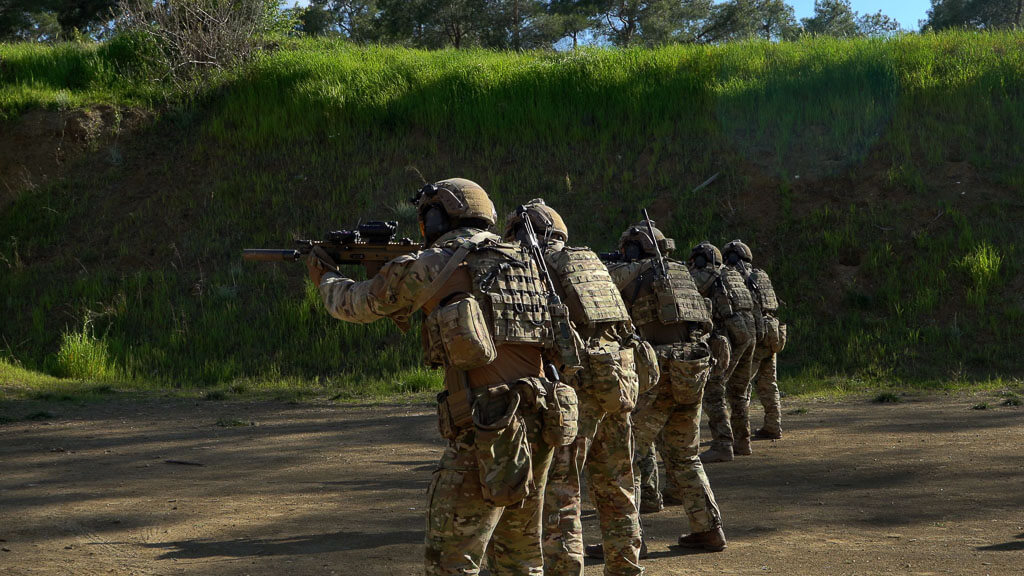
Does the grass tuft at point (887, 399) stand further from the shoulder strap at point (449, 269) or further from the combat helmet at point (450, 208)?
the shoulder strap at point (449, 269)

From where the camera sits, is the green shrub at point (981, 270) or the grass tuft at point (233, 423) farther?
the green shrub at point (981, 270)

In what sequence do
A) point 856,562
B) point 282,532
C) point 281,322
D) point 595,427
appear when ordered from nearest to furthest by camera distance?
1. point 595,427
2. point 856,562
3. point 282,532
4. point 281,322

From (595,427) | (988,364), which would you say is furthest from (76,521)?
(988,364)

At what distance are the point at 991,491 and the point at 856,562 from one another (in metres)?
2.33

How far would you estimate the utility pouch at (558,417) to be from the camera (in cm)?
402

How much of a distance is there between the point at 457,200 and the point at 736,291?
5.23 meters

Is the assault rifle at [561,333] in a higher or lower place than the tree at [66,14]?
lower

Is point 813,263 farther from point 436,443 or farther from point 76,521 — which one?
point 76,521

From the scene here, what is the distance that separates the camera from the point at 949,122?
18.0 meters

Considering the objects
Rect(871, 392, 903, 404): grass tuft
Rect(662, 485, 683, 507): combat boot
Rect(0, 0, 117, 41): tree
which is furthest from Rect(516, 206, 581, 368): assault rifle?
Rect(0, 0, 117, 41): tree

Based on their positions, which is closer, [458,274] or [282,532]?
[458,274]

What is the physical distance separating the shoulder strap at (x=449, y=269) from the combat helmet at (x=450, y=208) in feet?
0.75

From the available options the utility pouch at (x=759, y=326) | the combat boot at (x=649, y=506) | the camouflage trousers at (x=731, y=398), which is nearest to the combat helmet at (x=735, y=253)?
the utility pouch at (x=759, y=326)

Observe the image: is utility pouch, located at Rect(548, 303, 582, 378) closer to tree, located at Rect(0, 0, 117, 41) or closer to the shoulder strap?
the shoulder strap
